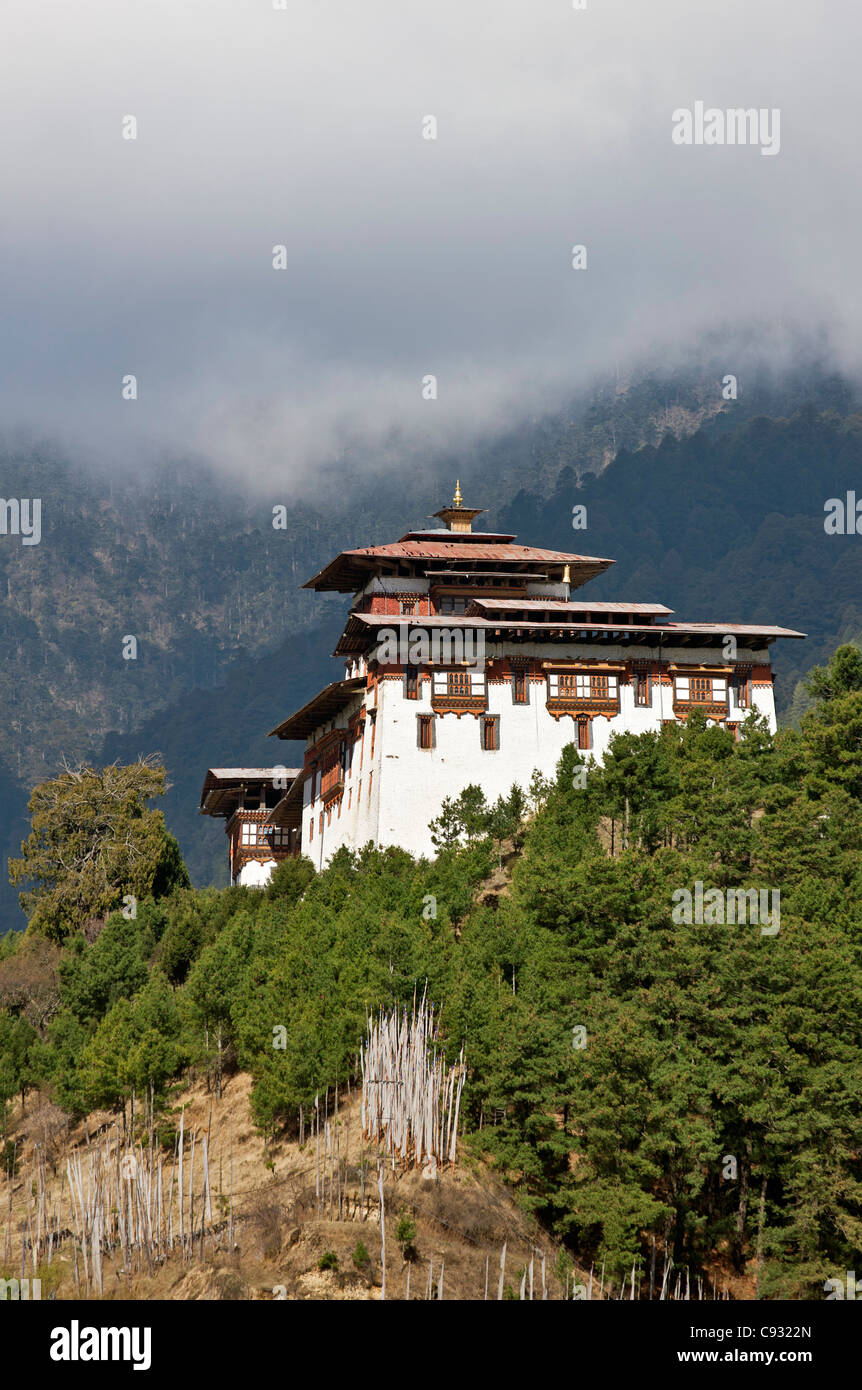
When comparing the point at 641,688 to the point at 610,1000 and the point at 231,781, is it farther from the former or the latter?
the point at 231,781

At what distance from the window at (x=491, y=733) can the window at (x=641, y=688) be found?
6116 mm

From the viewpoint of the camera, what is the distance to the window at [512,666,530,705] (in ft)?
222

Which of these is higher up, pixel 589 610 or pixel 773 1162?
pixel 589 610

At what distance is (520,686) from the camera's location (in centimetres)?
6794

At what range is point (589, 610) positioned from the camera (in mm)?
69688

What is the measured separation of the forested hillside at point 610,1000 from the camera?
4003 cm

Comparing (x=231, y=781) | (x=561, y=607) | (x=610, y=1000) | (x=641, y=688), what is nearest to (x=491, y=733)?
(x=561, y=607)

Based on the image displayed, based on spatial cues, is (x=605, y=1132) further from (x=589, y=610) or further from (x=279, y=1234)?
(x=589, y=610)

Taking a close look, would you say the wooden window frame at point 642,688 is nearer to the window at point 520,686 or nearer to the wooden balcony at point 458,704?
the window at point 520,686

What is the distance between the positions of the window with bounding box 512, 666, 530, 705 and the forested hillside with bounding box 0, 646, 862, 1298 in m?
5.47

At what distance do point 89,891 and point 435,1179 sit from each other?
123 feet

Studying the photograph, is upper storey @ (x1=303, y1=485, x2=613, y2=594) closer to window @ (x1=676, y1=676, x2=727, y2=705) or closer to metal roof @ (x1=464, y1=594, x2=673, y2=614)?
metal roof @ (x1=464, y1=594, x2=673, y2=614)

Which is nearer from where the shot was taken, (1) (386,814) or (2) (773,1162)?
(2) (773,1162)
